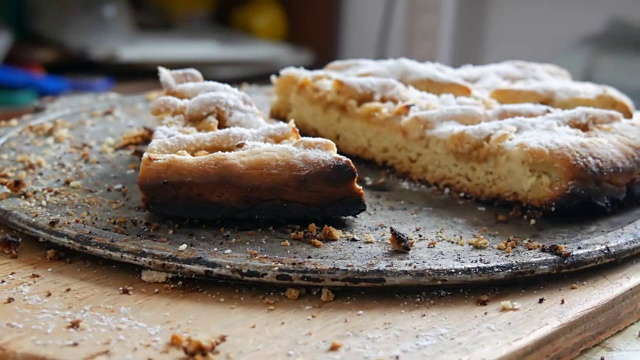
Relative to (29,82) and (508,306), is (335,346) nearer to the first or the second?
(508,306)

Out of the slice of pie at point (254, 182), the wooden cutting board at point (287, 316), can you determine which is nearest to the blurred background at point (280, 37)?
the slice of pie at point (254, 182)

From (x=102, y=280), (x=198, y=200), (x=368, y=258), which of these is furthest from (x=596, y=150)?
(x=102, y=280)

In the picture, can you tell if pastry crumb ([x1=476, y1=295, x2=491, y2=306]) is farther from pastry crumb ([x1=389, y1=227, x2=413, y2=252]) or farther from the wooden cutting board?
pastry crumb ([x1=389, y1=227, x2=413, y2=252])

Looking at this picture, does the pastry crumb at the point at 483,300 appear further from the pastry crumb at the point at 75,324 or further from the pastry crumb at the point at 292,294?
the pastry crumb at the point at 75,324

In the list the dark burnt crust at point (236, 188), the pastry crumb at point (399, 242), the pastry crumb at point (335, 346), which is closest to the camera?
the pastry crumb at point (335, 346)

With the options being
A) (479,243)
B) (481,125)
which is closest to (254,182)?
(479,243)

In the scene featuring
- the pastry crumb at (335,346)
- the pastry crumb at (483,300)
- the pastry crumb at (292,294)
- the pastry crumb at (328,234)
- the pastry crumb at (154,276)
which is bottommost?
the pastry crumb at (154,276)

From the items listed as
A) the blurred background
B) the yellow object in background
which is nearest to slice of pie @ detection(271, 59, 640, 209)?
the blurred background
